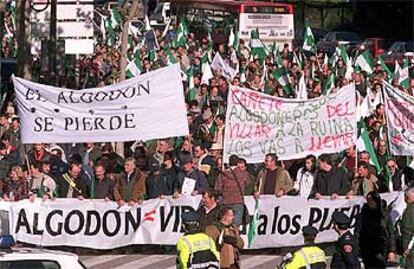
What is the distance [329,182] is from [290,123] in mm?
1218

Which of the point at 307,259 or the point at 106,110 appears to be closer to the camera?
the point at 307,259

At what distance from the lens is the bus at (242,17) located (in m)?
42.2

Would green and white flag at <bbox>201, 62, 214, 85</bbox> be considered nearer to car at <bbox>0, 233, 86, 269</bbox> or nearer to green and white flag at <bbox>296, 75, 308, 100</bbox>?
green and white flag at <bbox>296, 75, 308, 100</bbox>

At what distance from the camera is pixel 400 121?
1948 centimetres

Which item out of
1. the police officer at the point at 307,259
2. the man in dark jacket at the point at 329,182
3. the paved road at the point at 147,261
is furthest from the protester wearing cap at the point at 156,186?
the police officer at the point at 307,259

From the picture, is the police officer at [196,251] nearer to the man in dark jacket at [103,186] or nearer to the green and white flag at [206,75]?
the man in dark jacket at [103,186]

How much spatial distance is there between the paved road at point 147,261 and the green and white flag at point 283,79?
9674 millimetres

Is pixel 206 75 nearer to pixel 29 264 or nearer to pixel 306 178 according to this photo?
pixel 306 178

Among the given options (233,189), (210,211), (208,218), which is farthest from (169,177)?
(208,218)

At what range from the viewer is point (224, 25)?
1957 inches

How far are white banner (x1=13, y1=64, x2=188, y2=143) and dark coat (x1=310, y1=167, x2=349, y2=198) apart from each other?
6.86ft

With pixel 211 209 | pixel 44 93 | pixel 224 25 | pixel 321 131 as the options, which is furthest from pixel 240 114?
pixel 224 25

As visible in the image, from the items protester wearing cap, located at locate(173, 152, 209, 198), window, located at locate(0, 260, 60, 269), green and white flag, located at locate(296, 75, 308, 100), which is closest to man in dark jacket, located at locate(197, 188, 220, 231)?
window, located at locate(0, 260, 60, 269)

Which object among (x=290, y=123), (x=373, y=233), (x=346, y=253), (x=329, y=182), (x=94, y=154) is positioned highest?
(x=290, y=123)
